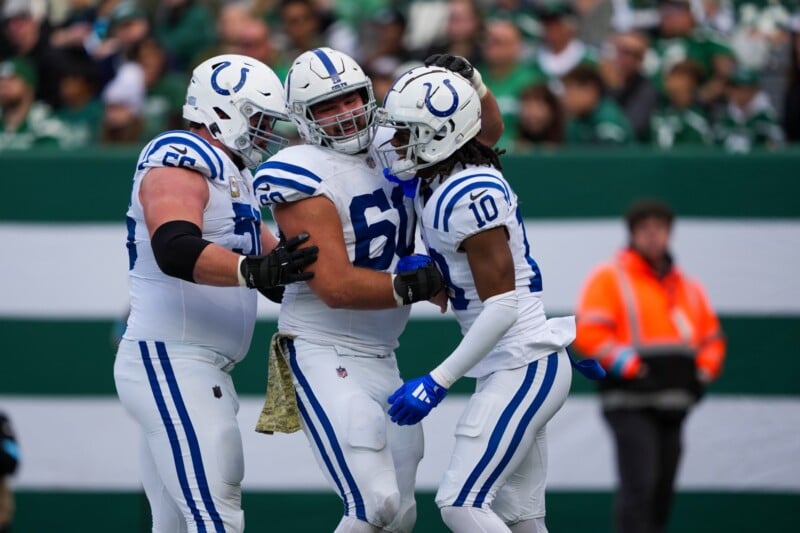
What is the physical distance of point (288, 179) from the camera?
15.8 ft

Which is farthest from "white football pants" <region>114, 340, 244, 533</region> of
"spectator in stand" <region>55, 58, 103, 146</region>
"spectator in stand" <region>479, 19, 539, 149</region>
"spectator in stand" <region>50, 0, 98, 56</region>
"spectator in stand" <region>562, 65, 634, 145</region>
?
"spectator in stand" <region>50, 0, 98, 56</region>

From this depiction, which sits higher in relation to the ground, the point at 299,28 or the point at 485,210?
the point at 299,28

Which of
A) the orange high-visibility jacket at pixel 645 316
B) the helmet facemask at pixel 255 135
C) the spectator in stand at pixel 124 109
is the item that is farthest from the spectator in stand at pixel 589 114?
the helmet facemask at pixel 255 135

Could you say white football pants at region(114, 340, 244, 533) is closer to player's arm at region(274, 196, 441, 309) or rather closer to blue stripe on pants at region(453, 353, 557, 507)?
player's arm at region(274, 196, 441, 309)

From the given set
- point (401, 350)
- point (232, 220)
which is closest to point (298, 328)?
point (232, 220)

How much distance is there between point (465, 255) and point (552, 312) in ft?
10.6

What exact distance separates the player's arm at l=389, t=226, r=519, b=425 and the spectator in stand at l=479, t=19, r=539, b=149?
3693 millimetres

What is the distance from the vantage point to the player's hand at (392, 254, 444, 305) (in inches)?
187

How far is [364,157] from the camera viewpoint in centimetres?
507

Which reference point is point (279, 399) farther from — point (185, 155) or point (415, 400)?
point (185, 155)

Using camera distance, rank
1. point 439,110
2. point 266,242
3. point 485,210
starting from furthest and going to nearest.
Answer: point 266,242 → point 439,110 → point 485,210

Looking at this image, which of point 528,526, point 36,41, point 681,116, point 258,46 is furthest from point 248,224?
point 36,41

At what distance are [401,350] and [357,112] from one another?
3238 millimetres

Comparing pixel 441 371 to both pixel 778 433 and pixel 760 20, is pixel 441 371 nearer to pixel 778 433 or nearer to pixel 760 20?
pixel 778 433
